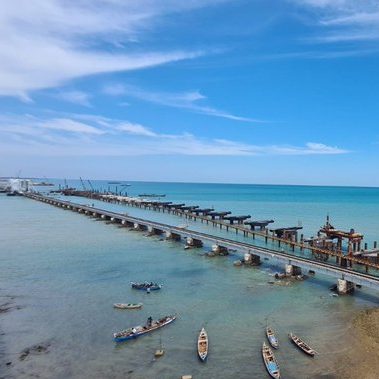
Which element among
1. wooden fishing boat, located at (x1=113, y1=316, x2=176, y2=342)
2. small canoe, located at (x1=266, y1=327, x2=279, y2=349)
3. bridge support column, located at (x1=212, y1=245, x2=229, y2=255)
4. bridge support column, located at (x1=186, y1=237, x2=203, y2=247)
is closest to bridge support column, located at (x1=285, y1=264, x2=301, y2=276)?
bridge support column, located at (x1=212, y1=245, x2=229, y2=255)

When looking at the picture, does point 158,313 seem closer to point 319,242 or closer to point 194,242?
point 194,242

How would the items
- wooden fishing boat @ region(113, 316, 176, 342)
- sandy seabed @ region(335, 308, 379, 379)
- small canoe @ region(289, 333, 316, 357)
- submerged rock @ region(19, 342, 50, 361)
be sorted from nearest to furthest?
1. sandy seabed @ region(335, 308, 379, 379)
2. submerged rock @ region(19, 342, 50, 361)
3. small canoe @ region(289, 333, 316, 357)
4. wooden fishing boat @ region(113, 316, 176, 342)

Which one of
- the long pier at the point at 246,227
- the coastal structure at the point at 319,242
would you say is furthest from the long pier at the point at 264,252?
the coastal structure at the point at 319,242

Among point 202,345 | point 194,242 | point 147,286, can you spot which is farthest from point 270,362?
point 194,242

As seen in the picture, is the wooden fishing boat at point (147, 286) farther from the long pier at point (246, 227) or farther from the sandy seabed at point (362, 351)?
the long pier at point (246, 227)

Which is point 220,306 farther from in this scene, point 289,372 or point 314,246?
point 314,246

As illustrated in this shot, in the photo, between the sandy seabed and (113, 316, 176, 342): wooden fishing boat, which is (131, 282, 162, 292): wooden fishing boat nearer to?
(113, 316, 176, 342): wooden fishing boat
